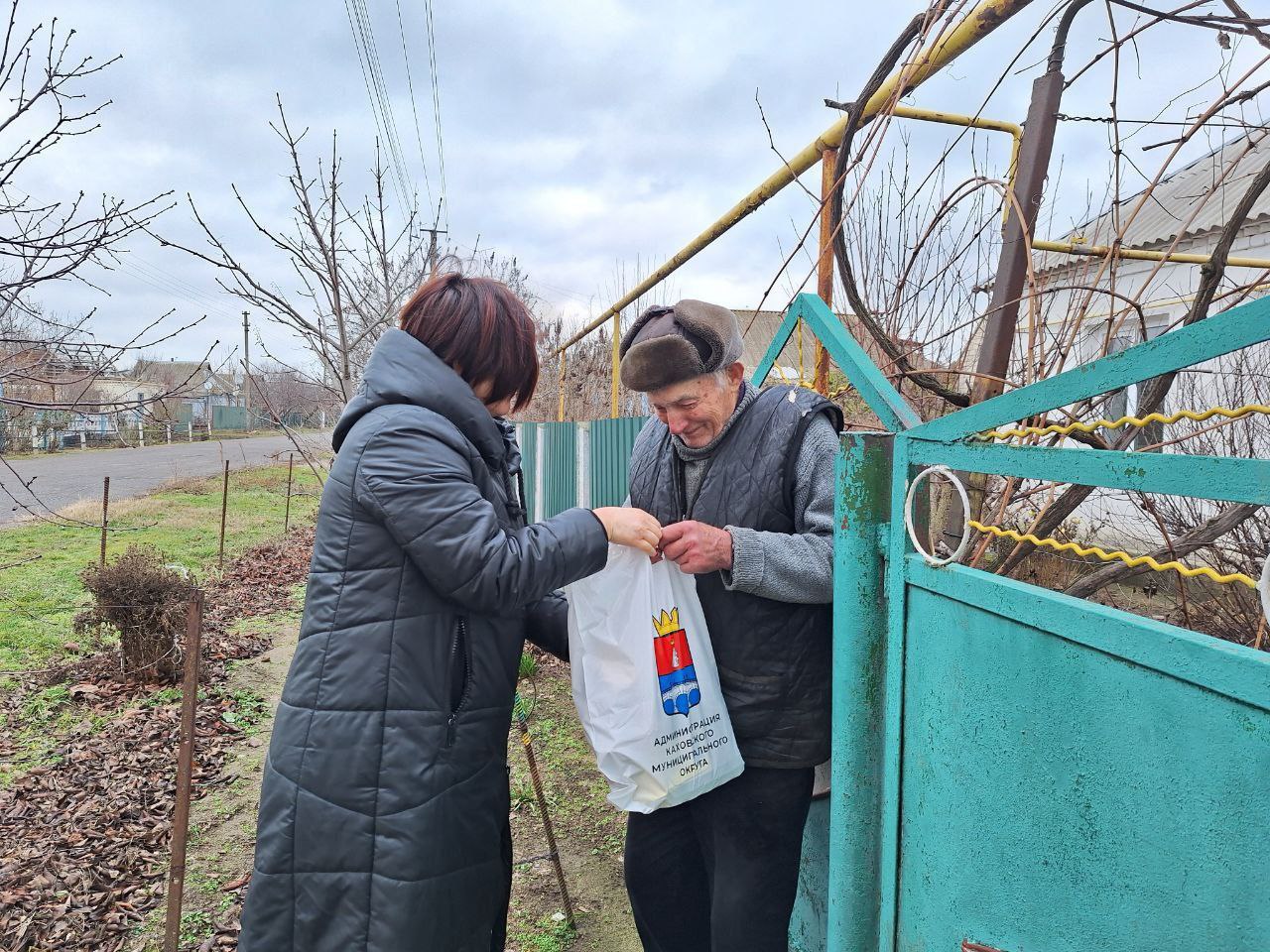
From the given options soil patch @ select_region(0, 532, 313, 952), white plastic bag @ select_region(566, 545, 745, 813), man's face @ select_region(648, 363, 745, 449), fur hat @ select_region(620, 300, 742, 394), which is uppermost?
fur hat @ select_region(620, 300, 742, 394)

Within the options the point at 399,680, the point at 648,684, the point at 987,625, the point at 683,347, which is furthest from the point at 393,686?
the point at 987,625

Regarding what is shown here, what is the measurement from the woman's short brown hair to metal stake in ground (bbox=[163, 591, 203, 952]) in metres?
1.37

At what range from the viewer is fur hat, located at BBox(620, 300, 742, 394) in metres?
1.67

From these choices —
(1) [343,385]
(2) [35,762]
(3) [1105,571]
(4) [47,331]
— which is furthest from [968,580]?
(2) [35,762]

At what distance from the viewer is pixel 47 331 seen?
3180mm

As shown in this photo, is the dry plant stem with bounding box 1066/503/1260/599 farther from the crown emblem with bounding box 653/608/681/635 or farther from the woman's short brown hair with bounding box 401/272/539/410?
the woman's short brown hair with bounding box 401/272/539/410

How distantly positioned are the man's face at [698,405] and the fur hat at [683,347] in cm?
2

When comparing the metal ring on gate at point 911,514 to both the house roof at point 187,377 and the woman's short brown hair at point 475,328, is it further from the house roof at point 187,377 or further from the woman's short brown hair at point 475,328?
the house roof at point 187,377

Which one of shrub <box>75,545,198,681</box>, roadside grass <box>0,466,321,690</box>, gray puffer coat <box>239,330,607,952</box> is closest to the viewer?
gray puffer coat <box>239,330,607,952</box>

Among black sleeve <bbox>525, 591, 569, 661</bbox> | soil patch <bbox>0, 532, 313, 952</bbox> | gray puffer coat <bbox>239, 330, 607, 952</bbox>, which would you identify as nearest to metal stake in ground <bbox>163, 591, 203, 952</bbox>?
soil patch <bbox>0, 532, 313, 952</bbox>

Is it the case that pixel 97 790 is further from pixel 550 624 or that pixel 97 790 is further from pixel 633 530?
pixel 633 530

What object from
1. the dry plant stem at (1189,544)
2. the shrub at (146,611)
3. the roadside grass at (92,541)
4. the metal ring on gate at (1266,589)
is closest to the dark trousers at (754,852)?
the dry plant stem at (1189,544)

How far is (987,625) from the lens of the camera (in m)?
1.06

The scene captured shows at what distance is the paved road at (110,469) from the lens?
1595 centimetres
